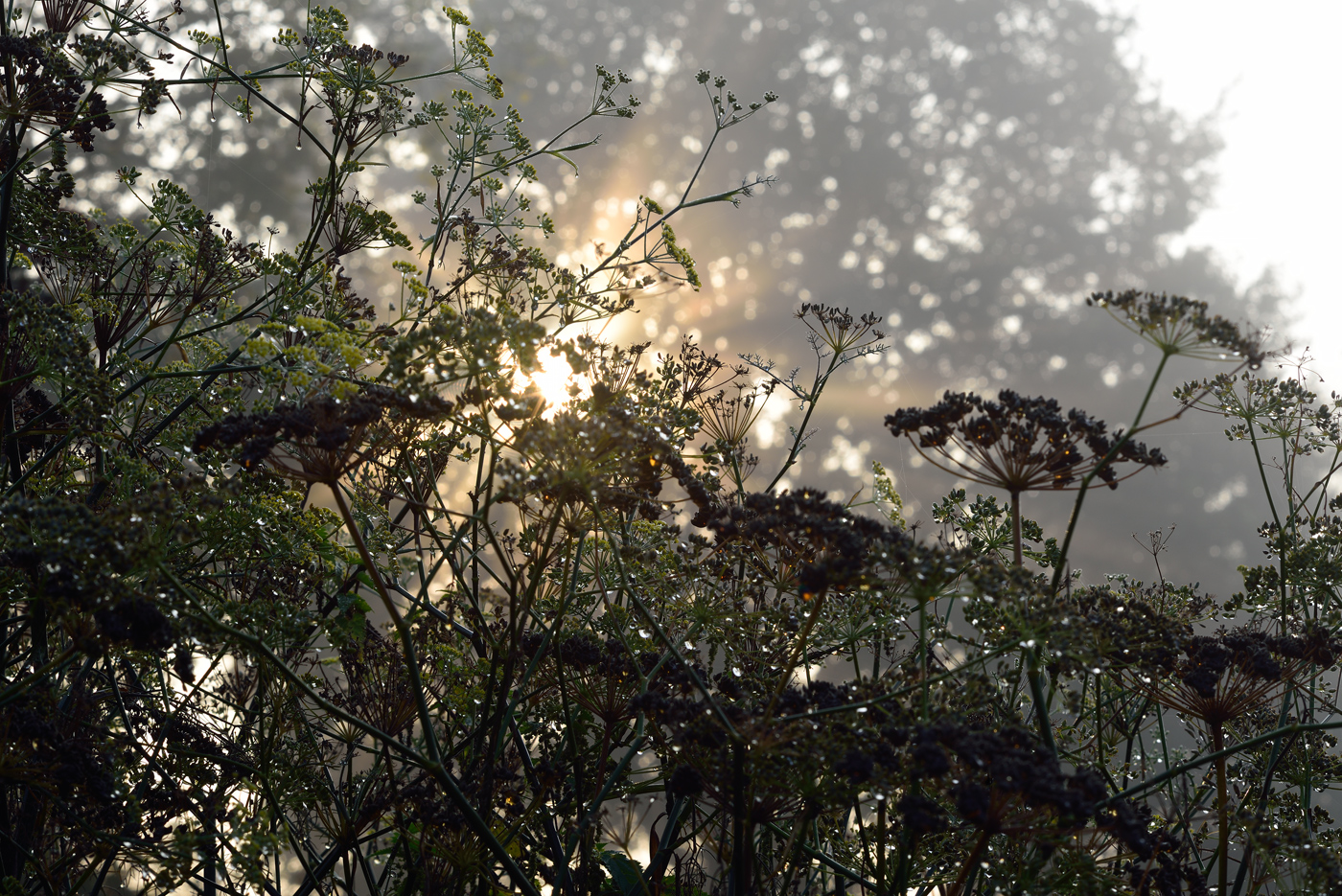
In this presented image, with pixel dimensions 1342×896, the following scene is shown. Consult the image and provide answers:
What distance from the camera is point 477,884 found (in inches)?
47.7

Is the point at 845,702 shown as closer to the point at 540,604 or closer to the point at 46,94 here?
the point at 540,604

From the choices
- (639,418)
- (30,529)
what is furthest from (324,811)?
(639,418)

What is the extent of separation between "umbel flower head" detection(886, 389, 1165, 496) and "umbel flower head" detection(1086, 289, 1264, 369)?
13 centimetres

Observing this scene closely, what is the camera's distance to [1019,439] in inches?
41.8

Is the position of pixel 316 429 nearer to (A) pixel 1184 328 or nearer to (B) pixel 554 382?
(B) pixel 554 382

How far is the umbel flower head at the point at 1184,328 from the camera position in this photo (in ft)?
3.09

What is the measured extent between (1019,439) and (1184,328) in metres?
0.23

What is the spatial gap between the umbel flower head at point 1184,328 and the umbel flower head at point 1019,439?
5.1 inches

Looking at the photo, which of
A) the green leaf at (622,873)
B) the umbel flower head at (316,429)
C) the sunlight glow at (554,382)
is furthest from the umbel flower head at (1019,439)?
the green leaf at (622,873)

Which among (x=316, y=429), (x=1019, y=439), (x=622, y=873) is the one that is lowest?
(x=622, y=873)

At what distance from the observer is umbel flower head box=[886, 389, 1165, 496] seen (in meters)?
1.05

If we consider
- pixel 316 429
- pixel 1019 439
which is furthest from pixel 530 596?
pixel 1019 439

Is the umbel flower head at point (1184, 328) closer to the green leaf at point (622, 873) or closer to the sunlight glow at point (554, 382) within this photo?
the sunlight glow at point (554, 382)

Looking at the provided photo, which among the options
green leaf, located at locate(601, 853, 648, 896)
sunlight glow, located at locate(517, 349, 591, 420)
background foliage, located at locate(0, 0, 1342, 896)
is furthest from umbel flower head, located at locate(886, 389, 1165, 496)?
green leaf, located at locate(601, 853, 648, 896)
